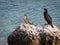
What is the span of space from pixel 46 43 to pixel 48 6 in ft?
28.5

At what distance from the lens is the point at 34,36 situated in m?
7.68

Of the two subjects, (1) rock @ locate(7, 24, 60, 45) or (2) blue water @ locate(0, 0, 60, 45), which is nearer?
(1) rock @ locate(7, 24, 60, 45)

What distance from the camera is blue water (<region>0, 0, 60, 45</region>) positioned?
1212 cm

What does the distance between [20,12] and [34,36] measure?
727 cm

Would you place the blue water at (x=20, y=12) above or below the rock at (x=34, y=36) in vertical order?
below

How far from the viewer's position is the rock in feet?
25.1

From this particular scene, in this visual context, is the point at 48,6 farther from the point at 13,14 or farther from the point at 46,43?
the point at 46,43

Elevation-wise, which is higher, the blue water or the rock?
the rock

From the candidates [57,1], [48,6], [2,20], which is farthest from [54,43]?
[57,1]

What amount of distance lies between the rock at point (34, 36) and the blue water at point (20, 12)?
8.16 feet

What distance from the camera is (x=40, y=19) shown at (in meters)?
13.3

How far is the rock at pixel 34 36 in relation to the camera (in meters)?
7.65

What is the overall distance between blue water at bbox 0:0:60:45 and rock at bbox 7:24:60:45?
249cm

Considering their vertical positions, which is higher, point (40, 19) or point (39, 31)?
point (39, 31)
